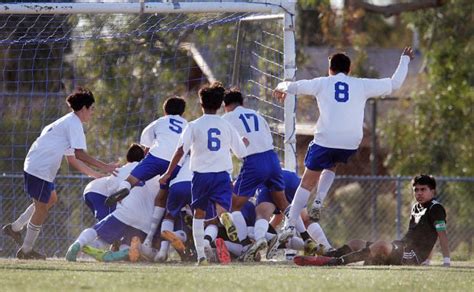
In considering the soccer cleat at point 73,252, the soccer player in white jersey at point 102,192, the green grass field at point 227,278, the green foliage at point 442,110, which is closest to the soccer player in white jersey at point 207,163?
the green grass field at point 227,278

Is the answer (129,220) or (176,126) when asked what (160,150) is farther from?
(129,220)

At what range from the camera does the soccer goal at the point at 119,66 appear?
14433mm

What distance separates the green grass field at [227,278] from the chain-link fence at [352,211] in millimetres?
5411

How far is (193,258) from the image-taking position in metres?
13.5

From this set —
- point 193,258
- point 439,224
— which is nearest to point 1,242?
point 193,258

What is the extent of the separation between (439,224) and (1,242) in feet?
25.2

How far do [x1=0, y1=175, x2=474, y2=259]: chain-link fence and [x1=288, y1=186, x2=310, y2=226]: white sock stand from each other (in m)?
4.06

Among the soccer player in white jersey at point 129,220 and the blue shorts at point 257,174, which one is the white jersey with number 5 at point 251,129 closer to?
the blue shorts at point 257,174

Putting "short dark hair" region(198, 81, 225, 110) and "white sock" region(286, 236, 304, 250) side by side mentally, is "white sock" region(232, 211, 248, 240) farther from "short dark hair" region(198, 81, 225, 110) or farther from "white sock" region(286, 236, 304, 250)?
"short dark hair" region(198, 81, 225, 110)

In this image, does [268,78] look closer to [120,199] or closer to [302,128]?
[120,199]

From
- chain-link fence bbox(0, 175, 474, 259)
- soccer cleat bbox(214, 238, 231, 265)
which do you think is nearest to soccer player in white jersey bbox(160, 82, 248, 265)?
soccer cleat bbox(214, 238, 231, 265)

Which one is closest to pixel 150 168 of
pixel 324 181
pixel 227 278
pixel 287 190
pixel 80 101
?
pixel 80 101

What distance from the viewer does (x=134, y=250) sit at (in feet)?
42.3

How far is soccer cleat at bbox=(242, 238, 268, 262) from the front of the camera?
12750 mm
